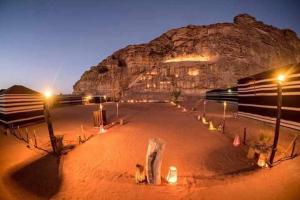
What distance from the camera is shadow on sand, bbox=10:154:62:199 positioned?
6.02m

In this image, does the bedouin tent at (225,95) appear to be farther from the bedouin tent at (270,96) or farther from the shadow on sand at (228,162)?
the shadow on sand at (228,162)

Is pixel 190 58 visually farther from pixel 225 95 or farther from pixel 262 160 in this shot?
pixel 262 160

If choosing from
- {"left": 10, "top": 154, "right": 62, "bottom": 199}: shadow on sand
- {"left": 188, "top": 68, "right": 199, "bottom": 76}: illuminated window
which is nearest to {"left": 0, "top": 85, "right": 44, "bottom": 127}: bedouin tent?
{"left": 10, "top": 154, "right": 62, "bottom": 199}: shadow on sand

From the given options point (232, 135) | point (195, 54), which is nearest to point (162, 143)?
point (232, 135)

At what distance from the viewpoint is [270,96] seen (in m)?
14.1

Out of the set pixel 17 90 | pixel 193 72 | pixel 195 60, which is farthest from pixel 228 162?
pixel 195 60

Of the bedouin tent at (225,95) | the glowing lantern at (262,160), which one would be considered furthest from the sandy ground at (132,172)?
the bedouin tent at (225,95)

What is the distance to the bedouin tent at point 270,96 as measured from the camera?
1140cm

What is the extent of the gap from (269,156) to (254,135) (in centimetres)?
428

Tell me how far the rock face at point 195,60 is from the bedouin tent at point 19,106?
148 ft

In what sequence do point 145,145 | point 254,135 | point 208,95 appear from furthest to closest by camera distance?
1. point 208,95
2. point 254,135
3. point 145,145

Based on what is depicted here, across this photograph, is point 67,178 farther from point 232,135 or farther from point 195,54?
point 195,54

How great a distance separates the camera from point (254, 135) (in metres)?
11.3

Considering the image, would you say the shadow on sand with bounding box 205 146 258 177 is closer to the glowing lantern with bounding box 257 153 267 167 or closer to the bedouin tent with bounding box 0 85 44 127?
the glowing lantern with bounding box 257 153 267 167
